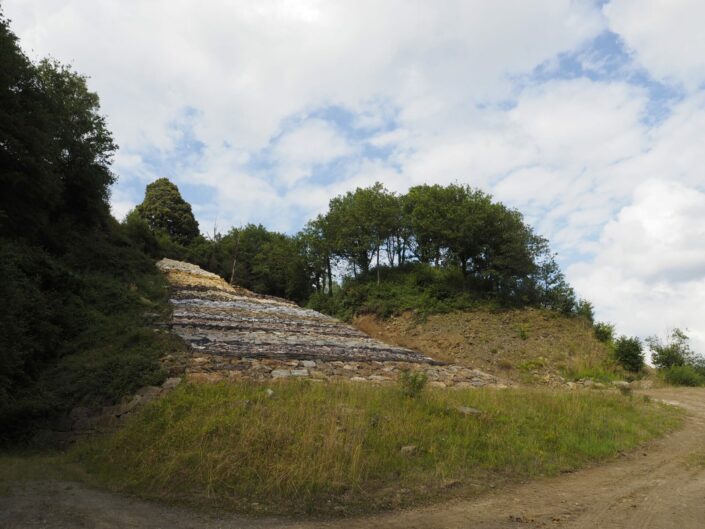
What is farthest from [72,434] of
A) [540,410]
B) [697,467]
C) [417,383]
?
[697,467]

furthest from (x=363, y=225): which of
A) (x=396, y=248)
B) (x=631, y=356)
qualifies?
(x=631, y=356)

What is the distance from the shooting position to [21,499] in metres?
5.78

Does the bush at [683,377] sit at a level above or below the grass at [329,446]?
above

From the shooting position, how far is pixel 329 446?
6.68 meters

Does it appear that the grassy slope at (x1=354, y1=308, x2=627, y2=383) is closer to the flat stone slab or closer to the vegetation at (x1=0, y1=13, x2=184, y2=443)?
the flat stone slab

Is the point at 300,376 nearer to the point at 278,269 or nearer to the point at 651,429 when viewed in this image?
the point at 651,429

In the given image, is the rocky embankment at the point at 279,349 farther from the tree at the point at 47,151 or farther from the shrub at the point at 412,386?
the tree at the point at 47,151

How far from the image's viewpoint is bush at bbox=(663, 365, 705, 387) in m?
18.3

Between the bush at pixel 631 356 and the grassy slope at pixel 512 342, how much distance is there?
1.37 ft

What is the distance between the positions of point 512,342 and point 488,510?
16.2 metres

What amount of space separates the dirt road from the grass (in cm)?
31

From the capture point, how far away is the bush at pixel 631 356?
19.0 m

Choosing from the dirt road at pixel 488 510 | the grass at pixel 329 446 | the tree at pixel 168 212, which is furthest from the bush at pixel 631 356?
the tree at pixel 168 212

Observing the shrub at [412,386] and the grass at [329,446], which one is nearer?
the grass at [329,446]
